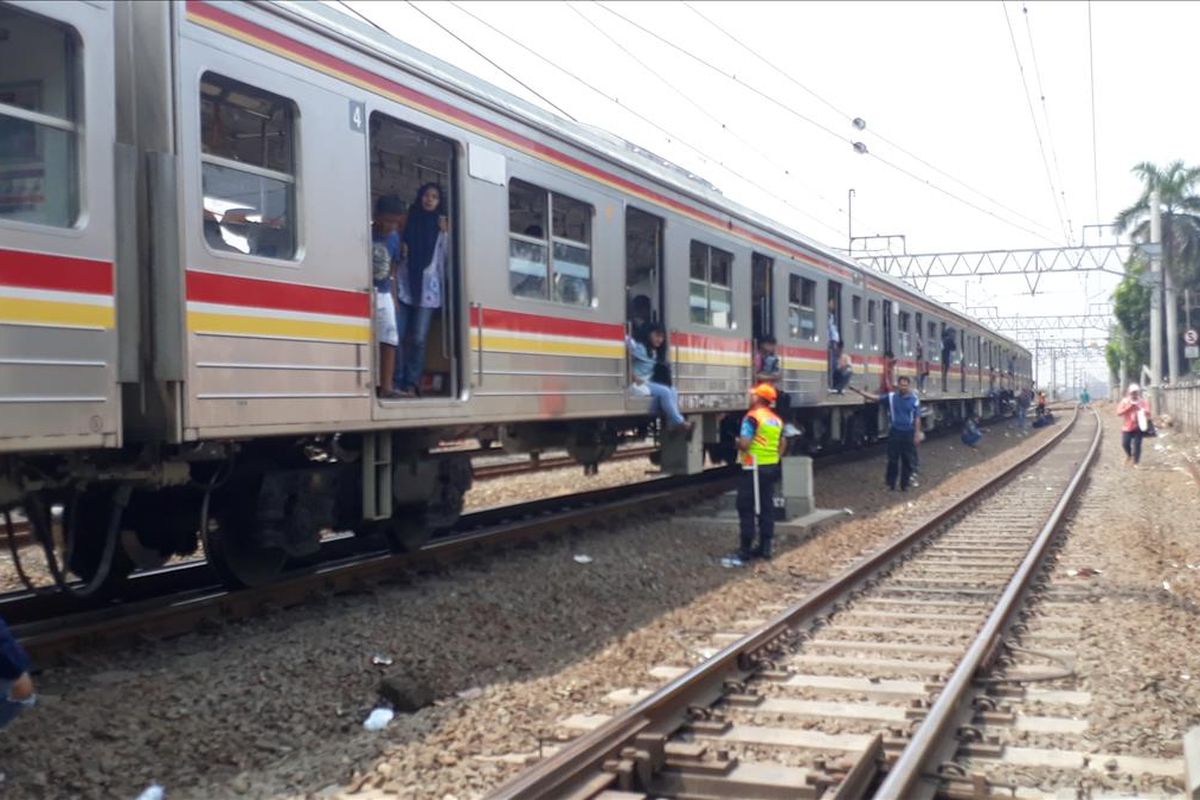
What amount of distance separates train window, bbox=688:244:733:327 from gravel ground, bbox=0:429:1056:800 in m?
3.39

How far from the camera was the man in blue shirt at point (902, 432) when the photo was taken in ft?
49.8

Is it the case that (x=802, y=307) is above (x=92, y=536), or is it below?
above

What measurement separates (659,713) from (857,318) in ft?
47.3

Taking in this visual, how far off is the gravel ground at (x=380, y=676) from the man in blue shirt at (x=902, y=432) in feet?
19.6

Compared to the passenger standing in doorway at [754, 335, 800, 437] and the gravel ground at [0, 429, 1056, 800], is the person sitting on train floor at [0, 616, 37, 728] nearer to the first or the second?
the gravel ground at [0, 429, 1056, 800]

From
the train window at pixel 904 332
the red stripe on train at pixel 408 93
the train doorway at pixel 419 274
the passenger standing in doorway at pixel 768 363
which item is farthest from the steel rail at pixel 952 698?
the train window at pixel 904 332

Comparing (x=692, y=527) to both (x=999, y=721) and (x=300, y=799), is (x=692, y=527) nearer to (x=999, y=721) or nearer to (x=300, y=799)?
(x=999, y=721)

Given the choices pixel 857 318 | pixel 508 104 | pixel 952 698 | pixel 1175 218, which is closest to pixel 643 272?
pixel 508 104

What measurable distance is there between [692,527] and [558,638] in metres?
4.44

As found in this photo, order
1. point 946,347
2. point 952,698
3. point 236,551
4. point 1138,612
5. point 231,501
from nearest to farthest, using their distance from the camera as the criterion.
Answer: point 952,698
point 231,501
point 236,551
point 1138,612
point 946,347

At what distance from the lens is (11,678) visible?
426 cm

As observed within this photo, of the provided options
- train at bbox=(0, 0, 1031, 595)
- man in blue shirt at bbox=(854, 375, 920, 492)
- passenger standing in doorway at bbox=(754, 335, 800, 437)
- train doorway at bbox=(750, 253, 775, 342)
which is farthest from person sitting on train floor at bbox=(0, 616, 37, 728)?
man in blue shirt at bbox=(854, 375, 920, 492)

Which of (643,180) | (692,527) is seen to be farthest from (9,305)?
(692,527)

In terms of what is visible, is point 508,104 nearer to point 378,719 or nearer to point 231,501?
point 231,501
